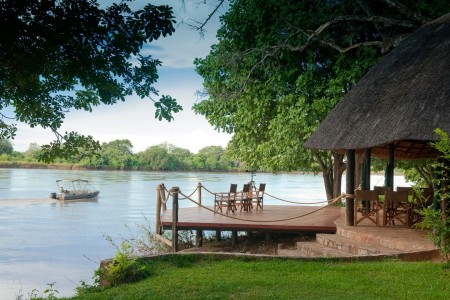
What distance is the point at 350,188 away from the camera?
11664 millimetres

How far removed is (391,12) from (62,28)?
507 inches

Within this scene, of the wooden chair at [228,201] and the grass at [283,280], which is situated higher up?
the wooden chair at [228,201]

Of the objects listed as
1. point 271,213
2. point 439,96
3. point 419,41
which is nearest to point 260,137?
point 271,213

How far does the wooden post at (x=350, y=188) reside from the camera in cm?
1143

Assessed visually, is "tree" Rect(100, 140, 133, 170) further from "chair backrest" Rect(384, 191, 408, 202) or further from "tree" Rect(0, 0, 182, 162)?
"tree" Rect(0, 0, 182, 162)

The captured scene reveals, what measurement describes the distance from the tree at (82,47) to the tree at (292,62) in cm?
978

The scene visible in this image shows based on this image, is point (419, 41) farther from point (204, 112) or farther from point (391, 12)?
point (204, 112)

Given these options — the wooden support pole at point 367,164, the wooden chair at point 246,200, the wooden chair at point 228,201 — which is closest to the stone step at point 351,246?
the wooden support pole at point 367,164

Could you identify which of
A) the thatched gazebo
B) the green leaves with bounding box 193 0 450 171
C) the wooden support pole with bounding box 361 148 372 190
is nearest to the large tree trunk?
the green leaves with bounding box 193 0 450 171

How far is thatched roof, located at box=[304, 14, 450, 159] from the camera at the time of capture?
9.67m

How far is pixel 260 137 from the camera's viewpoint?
19062 millimetres

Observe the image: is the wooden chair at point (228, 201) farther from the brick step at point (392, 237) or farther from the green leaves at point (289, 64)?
the brick step at point (392, 237)

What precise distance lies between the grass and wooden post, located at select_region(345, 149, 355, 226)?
299 cm

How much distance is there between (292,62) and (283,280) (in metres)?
11.1
